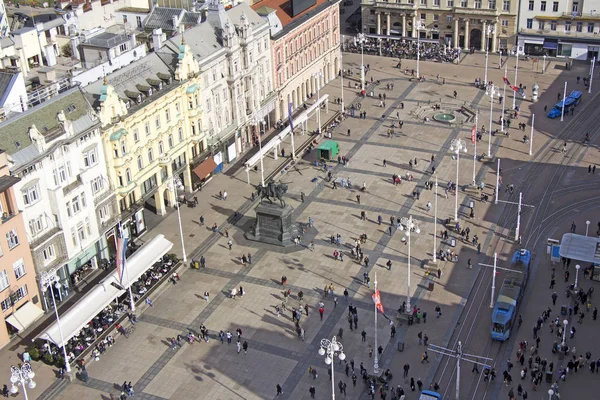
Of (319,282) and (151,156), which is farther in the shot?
(151,156)

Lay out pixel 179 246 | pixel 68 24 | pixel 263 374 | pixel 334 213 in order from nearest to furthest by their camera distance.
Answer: pixel 263 374
pixel 179 246
pixel 334 213
pixel 68 24

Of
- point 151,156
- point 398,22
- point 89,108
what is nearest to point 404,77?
point 398,22

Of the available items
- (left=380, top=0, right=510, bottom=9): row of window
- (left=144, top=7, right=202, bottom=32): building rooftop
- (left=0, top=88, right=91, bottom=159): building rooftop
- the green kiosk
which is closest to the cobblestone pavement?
the green kiosk

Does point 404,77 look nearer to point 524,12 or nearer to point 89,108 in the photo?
point 524,12

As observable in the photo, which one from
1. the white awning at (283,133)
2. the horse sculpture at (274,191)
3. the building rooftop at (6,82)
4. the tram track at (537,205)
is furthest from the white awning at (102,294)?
the tram track at (537,205)

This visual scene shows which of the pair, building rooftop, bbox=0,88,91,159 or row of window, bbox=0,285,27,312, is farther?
row of window, bbox=0,285,27,312

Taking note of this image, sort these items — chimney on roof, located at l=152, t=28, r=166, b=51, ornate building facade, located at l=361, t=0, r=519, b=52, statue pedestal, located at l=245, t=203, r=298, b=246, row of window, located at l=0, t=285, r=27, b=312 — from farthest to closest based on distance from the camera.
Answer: ornate building facade, located at l=361, t=0, r=519, b=52
chimney on roof, located at l=152, t=28, r=166, b=51
statue pedestal, located at l=245, t=203, r=298, b=246
row of window, located at l=0, t=285, r=27, b=312

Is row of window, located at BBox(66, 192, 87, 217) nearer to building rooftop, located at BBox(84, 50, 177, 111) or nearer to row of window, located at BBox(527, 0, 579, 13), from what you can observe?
building rooftop, located at BBox(84, 50, 177, 111)
